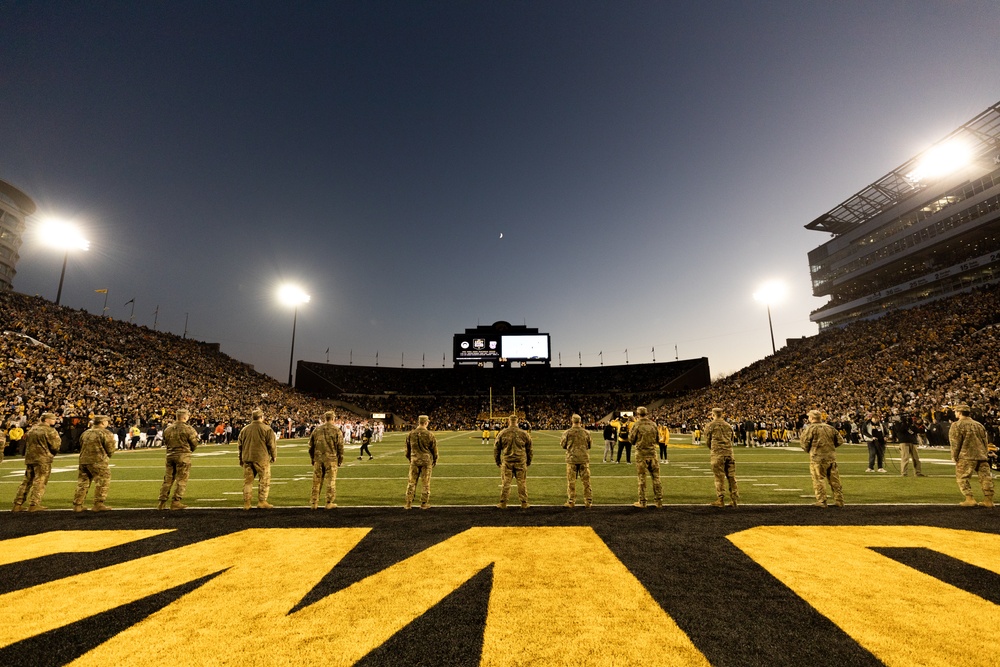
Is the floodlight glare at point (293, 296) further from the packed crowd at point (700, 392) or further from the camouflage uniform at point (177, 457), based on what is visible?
the camouflage uniform at point (177, 457)

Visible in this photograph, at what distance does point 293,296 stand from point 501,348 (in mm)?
23589

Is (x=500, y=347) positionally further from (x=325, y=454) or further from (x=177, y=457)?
(x=177, y=457)

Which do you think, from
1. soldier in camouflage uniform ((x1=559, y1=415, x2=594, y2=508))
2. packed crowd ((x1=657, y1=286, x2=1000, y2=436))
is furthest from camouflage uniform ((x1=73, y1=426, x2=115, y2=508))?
packed crowd ((x1=657, y1=286, x2=1000, y2=436))

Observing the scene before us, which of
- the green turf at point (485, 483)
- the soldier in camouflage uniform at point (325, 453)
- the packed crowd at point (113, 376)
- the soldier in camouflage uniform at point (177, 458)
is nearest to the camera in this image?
the soldier in camouflage uniform at point (177, 458)

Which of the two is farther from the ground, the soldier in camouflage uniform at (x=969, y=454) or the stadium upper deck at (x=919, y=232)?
the stadium upper deck at (x=919, y=232)

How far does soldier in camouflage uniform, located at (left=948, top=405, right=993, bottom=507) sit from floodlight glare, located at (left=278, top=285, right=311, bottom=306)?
51176 mm

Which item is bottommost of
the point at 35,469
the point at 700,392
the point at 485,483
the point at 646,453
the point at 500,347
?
the point at 485,483

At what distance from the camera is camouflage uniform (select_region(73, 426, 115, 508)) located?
798 cm

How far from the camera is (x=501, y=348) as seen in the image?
55.8 metres

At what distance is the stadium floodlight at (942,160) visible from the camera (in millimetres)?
42312

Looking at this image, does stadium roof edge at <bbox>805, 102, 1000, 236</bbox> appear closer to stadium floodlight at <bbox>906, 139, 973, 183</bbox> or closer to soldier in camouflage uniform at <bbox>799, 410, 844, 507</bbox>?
stadium floodlight at <bbox>906, 139, 973, 183</bbox>

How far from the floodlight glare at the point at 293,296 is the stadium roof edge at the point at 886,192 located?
203ft

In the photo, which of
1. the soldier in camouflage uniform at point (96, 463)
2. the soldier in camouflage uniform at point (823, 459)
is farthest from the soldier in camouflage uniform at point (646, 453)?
the soldier in camouflage uniform at point (96, 463)

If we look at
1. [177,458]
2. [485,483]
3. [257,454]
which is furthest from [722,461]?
[177,458]
